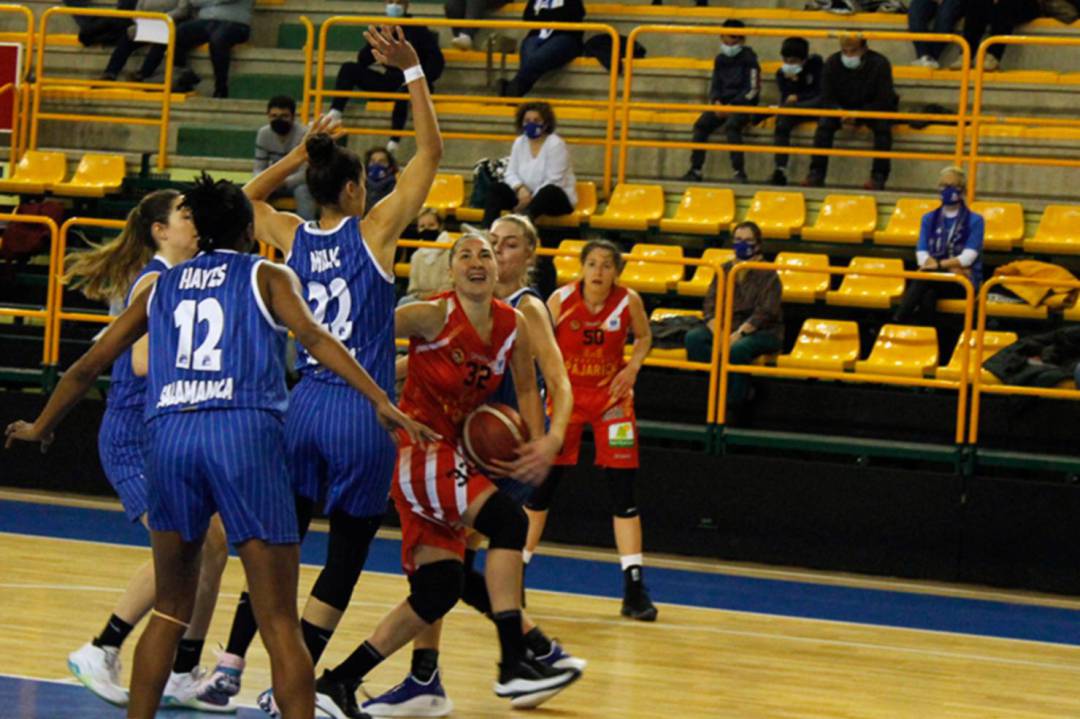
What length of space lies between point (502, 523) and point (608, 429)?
281 cm

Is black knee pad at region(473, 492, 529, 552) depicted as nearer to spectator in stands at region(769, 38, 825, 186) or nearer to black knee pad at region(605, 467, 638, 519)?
black knee pad at region(605, 467, 638, 519)

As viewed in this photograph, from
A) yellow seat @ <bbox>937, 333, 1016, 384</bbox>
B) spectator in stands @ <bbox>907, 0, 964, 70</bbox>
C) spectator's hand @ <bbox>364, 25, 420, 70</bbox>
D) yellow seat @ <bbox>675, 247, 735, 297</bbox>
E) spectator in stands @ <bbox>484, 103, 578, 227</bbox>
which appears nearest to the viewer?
spectator's hand @ <bbox>364, 25, 420, 70</bbox>

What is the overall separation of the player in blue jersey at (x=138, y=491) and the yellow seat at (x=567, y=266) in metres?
6.14

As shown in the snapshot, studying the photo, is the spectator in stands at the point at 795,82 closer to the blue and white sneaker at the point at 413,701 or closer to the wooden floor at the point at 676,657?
the wooden floor at the point at 676,657

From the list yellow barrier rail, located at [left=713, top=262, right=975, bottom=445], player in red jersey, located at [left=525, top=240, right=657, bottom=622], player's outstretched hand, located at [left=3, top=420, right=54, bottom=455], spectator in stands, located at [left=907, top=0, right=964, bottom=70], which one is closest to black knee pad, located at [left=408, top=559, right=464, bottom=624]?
player's outstretched hand, located at [left=3, top=420, right=54, bottom=455]

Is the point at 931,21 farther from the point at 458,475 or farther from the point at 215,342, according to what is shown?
the point at 215,342

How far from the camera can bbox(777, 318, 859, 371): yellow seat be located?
11984 mm

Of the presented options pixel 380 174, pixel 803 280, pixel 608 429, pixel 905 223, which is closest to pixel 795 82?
pixel 905 223

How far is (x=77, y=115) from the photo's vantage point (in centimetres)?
1597

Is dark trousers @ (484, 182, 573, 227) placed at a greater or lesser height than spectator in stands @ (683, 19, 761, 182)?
lesser

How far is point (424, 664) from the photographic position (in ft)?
22.1

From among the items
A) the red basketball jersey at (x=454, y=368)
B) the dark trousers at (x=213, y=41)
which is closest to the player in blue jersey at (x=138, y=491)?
the red basketball jersey at (x=454, y=368)

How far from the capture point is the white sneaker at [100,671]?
6.39 m

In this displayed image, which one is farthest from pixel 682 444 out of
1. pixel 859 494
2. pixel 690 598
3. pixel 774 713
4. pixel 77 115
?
pixel 77 115
